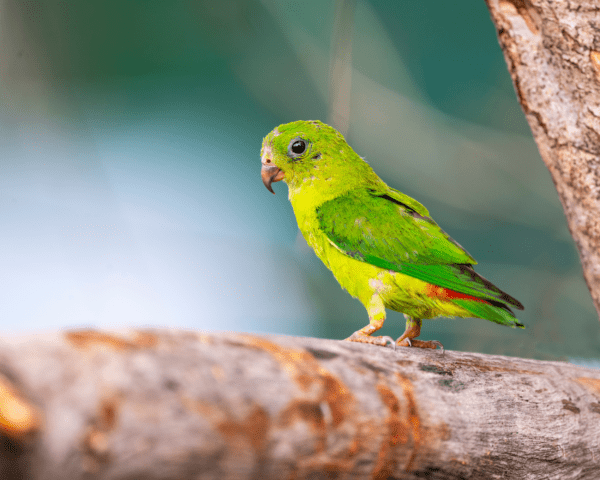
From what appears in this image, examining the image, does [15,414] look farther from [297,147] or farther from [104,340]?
[297,147]

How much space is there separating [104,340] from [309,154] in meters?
0.74

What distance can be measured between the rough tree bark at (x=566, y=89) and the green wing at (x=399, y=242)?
0.36 m

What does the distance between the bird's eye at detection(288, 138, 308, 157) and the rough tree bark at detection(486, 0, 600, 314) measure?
54 centimetres

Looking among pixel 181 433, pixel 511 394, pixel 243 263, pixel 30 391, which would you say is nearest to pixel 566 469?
pixel 511 394

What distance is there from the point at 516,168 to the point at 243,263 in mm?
1500

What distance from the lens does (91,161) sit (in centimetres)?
217

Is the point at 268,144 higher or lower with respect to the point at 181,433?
higher

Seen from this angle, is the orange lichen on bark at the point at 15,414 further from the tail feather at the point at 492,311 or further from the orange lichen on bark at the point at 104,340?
the tail feather at the point at 492,311

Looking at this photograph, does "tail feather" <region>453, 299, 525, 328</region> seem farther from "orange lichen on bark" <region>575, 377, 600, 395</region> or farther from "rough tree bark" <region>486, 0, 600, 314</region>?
"rough tree bark" <region>486, 0, 600, 314</region>

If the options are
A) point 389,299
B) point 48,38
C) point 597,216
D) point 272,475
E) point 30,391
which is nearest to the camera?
point 30,391

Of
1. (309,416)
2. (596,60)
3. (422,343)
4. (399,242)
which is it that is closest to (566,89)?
(596,60)

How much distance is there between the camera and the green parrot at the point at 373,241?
0.91 metres

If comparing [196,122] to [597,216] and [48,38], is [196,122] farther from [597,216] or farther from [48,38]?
[597,216]

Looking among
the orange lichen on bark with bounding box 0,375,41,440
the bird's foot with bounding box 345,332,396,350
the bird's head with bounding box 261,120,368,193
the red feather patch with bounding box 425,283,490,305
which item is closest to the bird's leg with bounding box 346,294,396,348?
the bird's foot with bounding box 345,332,396,350
